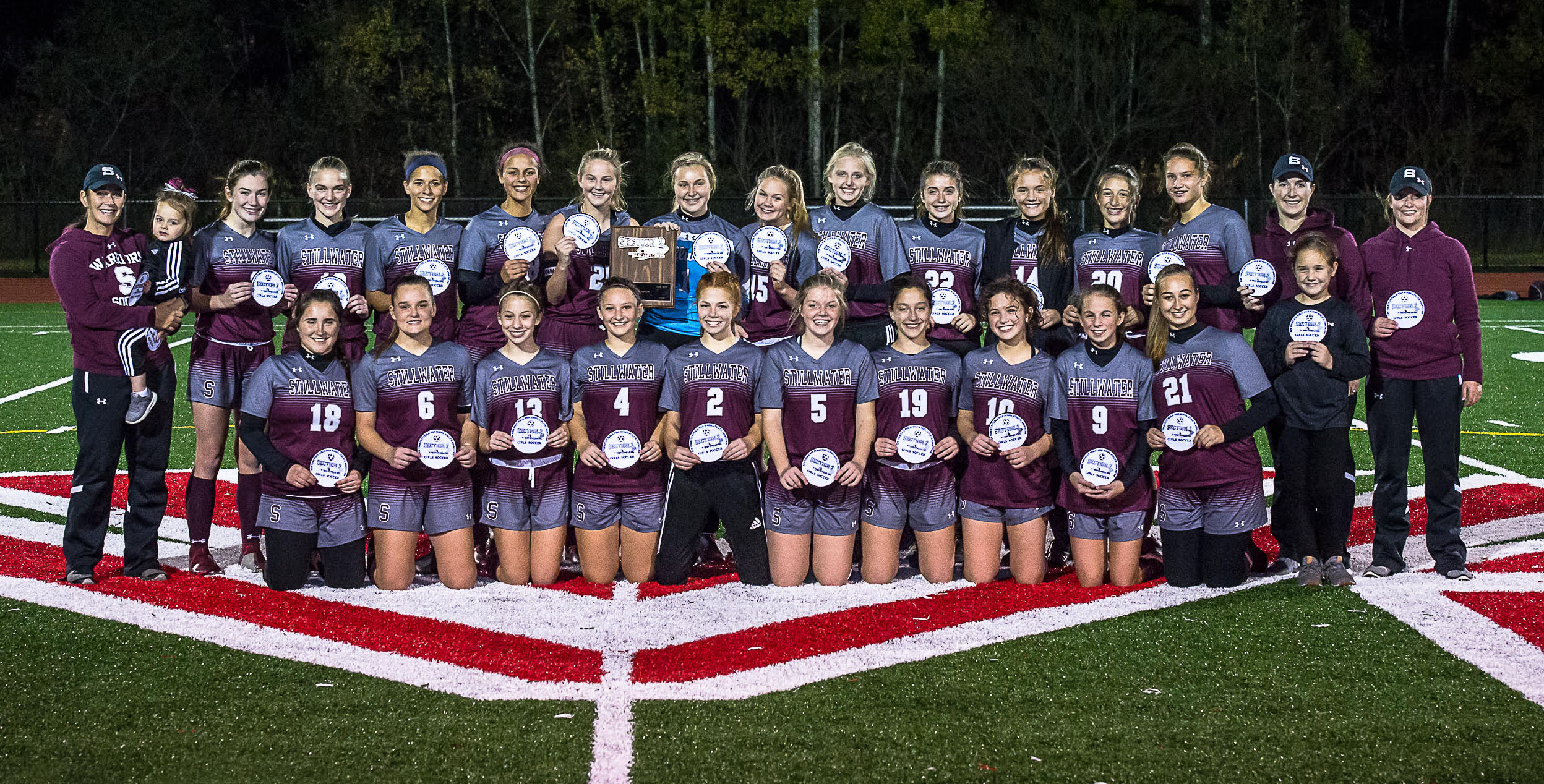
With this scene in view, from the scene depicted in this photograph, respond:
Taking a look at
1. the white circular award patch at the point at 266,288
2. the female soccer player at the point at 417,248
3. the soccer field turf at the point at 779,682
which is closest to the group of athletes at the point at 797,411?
the white circular award patch at the point at 266,288

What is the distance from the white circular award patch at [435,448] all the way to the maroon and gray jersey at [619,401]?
0.54m

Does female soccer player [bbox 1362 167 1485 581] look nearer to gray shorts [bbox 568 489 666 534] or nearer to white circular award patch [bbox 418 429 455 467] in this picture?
gray shorts [bbox 568 489 666 534]

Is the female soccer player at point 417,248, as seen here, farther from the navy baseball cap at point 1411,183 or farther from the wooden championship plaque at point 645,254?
the navy baseball cap at point 1411,183

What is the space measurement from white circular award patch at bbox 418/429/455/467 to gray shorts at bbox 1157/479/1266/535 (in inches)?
108

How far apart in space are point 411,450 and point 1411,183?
4015 millimetres

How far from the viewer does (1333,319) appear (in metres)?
5.21

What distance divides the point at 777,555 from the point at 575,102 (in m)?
26.9

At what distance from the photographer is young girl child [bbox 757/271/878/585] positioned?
5.41 m

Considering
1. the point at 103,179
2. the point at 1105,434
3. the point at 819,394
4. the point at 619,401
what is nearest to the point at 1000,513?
the point at 1105,434

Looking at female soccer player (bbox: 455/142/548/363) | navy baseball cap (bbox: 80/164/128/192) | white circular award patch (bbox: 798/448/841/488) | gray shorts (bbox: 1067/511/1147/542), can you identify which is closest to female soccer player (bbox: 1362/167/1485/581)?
gray shorts (bbox: 1067/511/1147/542)

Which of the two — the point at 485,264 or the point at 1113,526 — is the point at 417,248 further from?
the point at 1113,526

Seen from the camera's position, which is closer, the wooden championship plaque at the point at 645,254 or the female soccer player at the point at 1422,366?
the female soccer player at the point at 1422,366

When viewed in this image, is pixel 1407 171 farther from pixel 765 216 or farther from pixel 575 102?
pixel 575 102

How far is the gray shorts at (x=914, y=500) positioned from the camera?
5414mm
